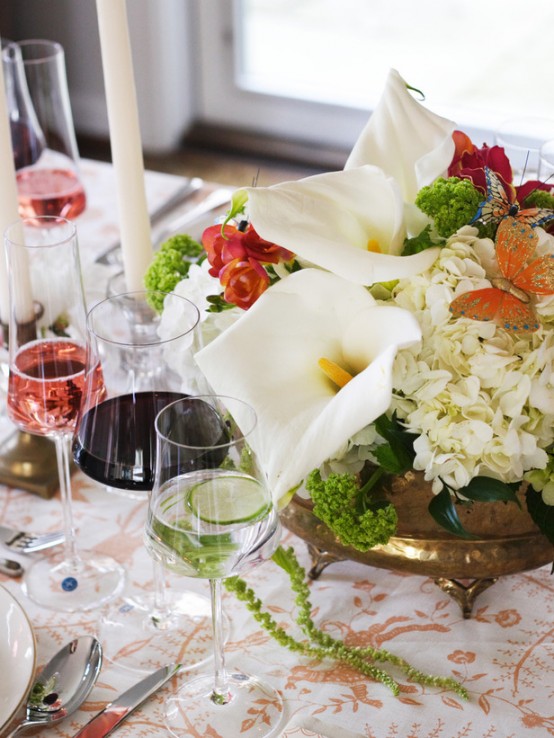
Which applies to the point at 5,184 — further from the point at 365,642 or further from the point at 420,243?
the point at 365,642

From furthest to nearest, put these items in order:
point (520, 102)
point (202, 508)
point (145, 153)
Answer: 1. point (145, 153)
2. point (520, 102)
3. point (202, 508)

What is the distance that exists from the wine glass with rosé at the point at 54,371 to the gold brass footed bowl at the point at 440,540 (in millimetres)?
217

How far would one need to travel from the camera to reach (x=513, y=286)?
76 centimetres

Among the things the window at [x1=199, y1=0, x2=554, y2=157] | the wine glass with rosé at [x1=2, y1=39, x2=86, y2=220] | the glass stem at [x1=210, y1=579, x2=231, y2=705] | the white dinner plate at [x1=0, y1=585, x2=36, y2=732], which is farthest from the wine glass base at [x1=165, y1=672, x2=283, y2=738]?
the window at [x1=199, y1=0, x2=554, y2=157]

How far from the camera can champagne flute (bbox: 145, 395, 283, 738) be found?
0.69 m

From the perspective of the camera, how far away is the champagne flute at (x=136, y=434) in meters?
0.81

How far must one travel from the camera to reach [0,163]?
999mm

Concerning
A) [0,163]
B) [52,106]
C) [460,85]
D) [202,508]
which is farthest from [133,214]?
[460,85]

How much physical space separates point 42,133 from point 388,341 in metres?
0.83

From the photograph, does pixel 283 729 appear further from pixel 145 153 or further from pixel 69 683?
pixel 145 153

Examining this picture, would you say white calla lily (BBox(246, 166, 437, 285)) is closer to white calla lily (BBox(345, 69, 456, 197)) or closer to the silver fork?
white calla lily (BBox(345, 69, 456, 197))

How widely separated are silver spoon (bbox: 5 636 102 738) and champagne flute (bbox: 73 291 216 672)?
25 mm

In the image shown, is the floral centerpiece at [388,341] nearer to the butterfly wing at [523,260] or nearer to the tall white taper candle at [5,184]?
the butterfly wing at [523,260]

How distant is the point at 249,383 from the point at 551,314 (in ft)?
0.77
